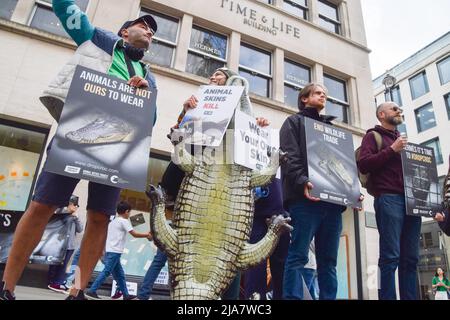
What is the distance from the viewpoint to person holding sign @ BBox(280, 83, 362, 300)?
7.57 ft

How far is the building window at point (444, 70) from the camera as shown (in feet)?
69.9

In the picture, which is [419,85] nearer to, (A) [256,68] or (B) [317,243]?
(A) [256,68]

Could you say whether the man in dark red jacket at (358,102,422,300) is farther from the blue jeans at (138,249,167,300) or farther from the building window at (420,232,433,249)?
the building window at (420,232,433,249)

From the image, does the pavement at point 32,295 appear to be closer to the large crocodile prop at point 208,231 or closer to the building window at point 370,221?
the large crocodile prop at point 208,231

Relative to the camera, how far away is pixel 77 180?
203cm

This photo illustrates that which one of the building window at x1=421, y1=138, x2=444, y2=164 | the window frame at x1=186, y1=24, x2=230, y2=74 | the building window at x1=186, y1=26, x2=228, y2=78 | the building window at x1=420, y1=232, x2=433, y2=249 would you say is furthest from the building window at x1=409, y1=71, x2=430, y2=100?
the building window at x1=186, y1=26, x2=228, y2=78

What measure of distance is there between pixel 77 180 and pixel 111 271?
112 inches

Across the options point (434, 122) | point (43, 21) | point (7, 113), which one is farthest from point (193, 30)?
point (434, 122)

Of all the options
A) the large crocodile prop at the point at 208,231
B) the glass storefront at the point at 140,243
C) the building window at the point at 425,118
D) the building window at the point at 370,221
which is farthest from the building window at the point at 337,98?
the building window at the point at 425,118

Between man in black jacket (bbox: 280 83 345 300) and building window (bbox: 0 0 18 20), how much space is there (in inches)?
271

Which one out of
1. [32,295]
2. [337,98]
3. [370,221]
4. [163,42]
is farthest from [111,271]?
[337,98]

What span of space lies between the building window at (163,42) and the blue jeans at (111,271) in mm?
4733

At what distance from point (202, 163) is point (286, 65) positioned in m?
8.29
